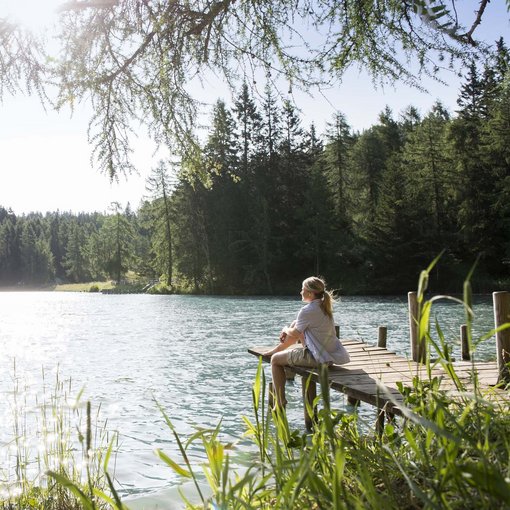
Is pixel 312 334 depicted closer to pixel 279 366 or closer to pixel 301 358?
pixel 301 358

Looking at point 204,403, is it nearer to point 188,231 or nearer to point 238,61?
point 238,61

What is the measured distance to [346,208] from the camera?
1922 inches

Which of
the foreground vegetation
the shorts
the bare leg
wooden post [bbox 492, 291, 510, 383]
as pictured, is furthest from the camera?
the bare leg

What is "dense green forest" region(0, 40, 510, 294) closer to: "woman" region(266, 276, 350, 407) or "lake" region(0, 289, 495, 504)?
"lake" region(0, 289, 495, 504)

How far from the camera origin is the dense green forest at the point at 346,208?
38375 mm

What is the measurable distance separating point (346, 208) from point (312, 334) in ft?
141

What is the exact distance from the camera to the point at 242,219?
48.2 m

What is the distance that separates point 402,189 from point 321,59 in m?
38.6

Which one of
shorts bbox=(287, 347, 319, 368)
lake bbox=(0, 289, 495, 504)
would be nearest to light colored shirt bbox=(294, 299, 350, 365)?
shorts bbox=(287, 347, 319, 368)

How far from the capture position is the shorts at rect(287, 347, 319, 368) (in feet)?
21.6

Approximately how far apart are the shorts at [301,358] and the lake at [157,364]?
0.79m

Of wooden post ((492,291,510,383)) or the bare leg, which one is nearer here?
wooden post ((492,291,510,383))

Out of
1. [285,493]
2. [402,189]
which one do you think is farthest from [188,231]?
[285,493]

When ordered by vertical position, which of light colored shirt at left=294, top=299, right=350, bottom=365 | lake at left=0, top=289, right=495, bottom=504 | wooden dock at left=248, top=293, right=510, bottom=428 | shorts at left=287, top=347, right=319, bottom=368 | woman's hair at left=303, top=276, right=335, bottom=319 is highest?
woman's hair at left=303, top=276, right=335, bottom=319
